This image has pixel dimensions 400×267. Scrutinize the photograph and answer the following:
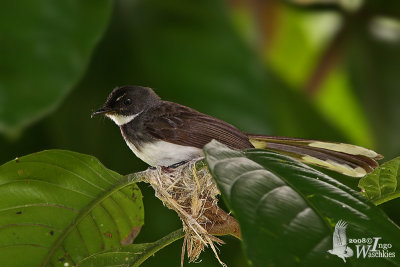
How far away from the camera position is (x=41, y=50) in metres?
2.45

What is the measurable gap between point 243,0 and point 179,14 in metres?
0.50

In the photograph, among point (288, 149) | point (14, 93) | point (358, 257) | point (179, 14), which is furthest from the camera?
point (179, 14)

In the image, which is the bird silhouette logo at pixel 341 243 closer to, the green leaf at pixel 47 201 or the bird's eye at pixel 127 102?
the green leaf at pixel 47 201

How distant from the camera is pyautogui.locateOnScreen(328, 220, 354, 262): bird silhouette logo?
4.42 ft

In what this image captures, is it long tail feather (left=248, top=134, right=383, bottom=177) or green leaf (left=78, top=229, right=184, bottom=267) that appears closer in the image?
green leaf (left=78, top=229, right=184, bottom=267)

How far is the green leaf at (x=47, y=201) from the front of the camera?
205 centimetres

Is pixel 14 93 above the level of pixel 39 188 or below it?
above

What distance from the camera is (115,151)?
3129 mm

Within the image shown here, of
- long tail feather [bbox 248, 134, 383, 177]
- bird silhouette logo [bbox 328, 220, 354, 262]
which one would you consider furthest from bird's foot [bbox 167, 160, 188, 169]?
bird silhouette logo [bbox 328, 220, 354, 262]

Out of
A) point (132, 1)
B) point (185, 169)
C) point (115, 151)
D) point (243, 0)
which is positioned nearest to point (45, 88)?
point (185, 169)

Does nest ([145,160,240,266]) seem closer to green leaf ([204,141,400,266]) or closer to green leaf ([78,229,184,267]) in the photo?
green leaf ([78,229,184,267])

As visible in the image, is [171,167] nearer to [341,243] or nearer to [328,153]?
[328,153]

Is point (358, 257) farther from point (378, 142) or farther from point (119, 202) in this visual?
point (378, 142)

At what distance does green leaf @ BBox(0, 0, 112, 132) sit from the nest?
0.45 metres
